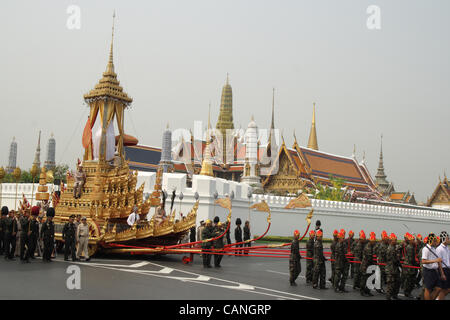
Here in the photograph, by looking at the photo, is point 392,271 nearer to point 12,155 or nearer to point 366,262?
point 366,262

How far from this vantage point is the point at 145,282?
9984mm

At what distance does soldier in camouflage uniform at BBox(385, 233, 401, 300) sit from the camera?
33.2 feet

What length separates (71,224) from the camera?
13.2m

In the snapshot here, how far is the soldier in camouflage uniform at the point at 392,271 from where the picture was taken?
10106mm

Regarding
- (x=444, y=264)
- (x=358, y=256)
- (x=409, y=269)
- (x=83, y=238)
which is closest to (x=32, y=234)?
(x=83, y=238)

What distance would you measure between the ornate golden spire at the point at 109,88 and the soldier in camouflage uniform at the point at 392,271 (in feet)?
30.7

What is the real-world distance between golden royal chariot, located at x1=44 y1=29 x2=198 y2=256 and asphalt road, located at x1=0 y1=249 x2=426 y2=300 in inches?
27.3

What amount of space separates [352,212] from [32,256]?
2140 cm

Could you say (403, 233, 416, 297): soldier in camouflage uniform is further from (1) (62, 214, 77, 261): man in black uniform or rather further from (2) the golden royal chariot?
(1) (62, 214, 77, 261): man in black uniform

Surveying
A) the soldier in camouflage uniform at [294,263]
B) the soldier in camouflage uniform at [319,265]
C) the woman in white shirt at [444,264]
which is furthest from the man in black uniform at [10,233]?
the woman in white shirt at [444,264]

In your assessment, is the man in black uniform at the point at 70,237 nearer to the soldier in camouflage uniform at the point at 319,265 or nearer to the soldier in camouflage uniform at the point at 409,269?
the soldier in camouflage uniform at the point at 319,265

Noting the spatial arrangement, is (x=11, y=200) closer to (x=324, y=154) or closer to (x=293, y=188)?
(x=293, y=188)

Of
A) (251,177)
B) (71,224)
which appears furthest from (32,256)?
(251,177)

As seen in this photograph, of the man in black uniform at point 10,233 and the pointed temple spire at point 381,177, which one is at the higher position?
the pointed temple spire at point 381,177
